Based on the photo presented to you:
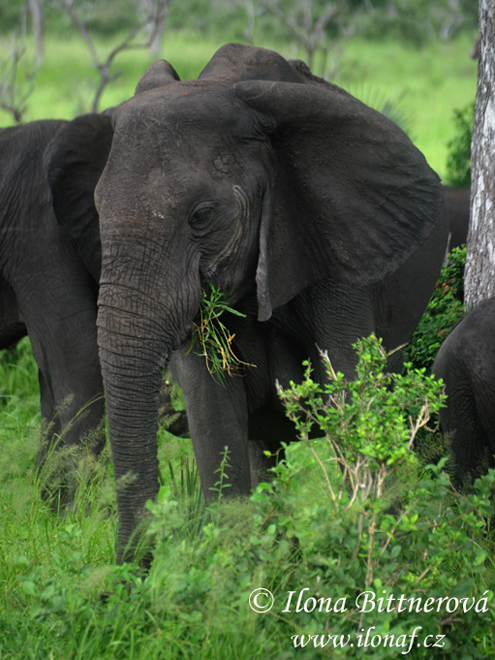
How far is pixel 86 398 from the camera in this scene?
15.0 feet

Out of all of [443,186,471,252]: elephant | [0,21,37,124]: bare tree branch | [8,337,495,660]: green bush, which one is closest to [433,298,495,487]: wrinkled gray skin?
[8,337,495,660]: green bush

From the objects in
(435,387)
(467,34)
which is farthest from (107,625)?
(467,34)

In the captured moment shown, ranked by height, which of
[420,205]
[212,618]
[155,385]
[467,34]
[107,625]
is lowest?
[107,625]

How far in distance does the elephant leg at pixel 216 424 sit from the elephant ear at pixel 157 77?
1.04 m

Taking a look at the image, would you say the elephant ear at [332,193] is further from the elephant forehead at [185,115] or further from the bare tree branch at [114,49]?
the bare tree branch at [114,49]

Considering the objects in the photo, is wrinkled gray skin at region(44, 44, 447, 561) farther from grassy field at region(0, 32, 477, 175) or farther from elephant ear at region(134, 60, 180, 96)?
grassy field at region(0, 32, 477, 175)

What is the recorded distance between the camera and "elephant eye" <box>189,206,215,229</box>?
8.87 ft

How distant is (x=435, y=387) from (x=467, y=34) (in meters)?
36.6

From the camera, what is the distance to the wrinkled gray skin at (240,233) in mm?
2639

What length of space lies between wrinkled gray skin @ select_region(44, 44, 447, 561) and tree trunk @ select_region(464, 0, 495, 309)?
3.80ft

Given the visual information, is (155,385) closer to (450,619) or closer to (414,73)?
(450,619)

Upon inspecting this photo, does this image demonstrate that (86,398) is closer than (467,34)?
Yes

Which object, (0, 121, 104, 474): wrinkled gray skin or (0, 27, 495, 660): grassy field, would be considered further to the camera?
(0, 121, 104, 474): wrinkled gray skin

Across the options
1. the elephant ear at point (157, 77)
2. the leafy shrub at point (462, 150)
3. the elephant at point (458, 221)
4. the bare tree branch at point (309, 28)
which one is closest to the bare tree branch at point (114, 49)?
the bare tree branch at point (309, 28)
